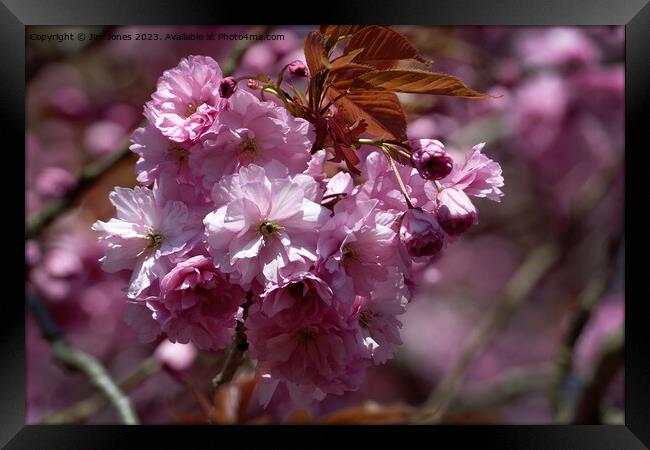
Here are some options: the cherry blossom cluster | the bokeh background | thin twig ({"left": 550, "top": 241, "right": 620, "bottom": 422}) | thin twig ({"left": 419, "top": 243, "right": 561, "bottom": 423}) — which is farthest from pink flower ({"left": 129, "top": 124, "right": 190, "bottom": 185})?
thin twig ({"left": 550, "top": 241, "right": 620, "bottom": 422})

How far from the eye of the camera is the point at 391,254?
945mm

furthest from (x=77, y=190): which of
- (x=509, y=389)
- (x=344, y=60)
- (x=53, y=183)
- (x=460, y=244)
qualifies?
(x=460, y=244)

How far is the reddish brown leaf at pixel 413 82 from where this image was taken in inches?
37.5

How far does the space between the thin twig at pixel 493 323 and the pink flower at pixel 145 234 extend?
0.99m

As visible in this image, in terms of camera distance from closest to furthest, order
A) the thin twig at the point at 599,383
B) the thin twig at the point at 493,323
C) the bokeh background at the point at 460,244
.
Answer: the thin twig at the point at 599,383 → the bokeh background at the point at 460,244 → the thin twig at the point at 493,323

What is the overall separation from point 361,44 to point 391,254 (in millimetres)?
279

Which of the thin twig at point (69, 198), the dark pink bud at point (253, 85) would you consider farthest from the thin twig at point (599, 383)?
the thin twig at point (69, 198)

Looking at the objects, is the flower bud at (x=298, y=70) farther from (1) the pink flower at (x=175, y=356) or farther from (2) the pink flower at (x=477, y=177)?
(1) the pink flower at (x=175, y=356)

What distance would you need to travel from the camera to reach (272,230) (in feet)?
3.08

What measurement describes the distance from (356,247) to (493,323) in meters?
1.50

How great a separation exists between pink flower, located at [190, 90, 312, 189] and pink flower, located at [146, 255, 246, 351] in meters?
0.11

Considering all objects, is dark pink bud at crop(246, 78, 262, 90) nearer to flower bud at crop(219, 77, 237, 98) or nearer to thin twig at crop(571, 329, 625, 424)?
flower bud at crop(219, 77, 237, 98)
